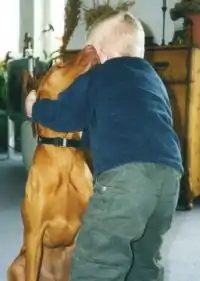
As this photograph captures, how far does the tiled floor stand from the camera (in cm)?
239

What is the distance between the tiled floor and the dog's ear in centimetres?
98

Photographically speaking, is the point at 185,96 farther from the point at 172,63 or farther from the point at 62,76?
the point at 62,76

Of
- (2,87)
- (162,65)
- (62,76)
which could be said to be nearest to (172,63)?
(162,65)

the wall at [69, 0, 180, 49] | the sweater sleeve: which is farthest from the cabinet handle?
the sweater sleeve

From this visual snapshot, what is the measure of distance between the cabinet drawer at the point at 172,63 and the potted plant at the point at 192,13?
1.29 ft

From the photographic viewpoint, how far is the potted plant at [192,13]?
368cm

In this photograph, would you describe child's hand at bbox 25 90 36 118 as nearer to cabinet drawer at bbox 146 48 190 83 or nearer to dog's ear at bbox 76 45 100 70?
dog's ear at bbox 76 45 100 70

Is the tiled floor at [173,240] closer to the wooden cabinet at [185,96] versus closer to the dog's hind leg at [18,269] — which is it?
the wooden cabinet at [185,96]

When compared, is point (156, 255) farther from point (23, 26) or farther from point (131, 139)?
point (23, 26)

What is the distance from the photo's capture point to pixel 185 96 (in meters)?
3.43

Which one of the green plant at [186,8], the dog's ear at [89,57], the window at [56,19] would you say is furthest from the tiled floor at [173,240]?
the window at [56,19]

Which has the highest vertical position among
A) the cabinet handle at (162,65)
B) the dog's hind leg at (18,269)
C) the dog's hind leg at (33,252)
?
the cabinet handle at (162,65)

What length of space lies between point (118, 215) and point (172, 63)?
2019mm

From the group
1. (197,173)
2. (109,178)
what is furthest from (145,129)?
(197,173)
